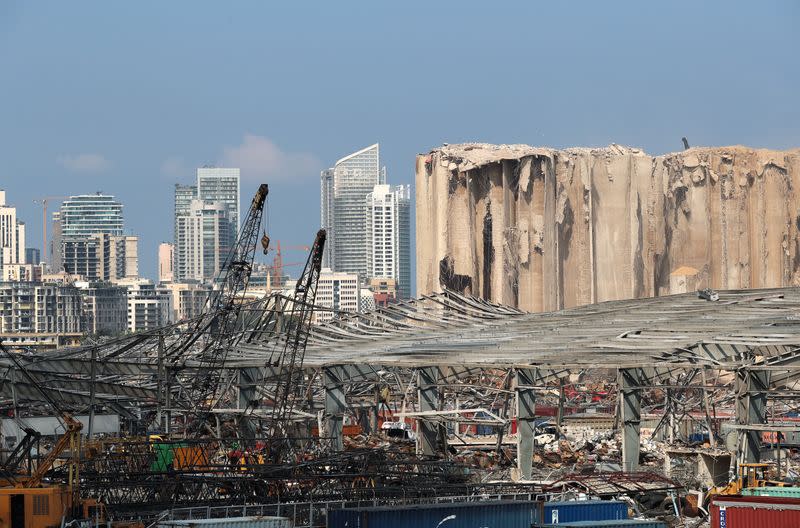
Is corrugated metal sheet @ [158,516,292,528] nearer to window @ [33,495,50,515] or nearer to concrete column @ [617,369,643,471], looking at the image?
window @ [33,495,50,515]

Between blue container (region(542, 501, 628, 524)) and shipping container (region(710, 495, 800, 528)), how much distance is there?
3064 millimetres

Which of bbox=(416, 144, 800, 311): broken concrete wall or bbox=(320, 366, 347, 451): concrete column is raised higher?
bbox=(416, 144, 800, 311): broken concrete wall

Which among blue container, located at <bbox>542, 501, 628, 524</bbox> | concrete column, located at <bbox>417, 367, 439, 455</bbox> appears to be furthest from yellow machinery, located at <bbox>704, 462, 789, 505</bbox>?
concrete column, located at <bbox>417, 367, 439, 455</bbox>

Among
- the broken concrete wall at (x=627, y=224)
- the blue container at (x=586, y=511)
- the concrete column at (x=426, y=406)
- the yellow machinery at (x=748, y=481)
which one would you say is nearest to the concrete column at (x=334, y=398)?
the concrete column at (x=426, y=406)

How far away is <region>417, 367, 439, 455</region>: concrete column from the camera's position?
70.2 m

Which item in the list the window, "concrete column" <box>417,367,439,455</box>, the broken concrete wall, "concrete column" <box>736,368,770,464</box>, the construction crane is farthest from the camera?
the broken concrete wall

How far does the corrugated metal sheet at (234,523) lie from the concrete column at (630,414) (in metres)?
22.6

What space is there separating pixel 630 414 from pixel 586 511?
17.4 metres

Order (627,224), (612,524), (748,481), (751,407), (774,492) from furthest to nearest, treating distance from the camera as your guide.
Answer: (627,224)
(751,407)
(748,481)
(774,492)
(612,524)

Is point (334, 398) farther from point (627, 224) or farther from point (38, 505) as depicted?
point (627, 224)

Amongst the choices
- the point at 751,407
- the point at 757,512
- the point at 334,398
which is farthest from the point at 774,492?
the point at 334,398

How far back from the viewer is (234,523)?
40.9m

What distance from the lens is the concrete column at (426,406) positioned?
70250 millimetres

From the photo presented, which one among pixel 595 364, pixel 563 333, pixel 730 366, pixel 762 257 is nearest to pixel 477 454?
pixel 563 333
